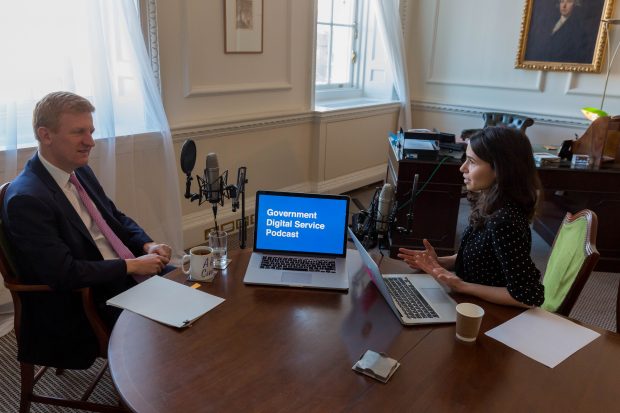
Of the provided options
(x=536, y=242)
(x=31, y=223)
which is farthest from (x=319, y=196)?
(x=536, y=242)

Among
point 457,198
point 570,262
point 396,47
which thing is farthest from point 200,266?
point 396,47

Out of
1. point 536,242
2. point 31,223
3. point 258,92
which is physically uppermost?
point 258,92

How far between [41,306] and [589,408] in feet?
5.15

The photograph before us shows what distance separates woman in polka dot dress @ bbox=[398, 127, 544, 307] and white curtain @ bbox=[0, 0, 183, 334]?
1886 millimetres

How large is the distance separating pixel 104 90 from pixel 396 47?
305 cm

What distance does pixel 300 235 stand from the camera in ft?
5.56

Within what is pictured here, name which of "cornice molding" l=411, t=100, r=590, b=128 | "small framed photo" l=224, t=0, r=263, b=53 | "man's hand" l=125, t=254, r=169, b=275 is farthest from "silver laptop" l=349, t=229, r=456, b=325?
"cornice molding" l=411, t=100, r=590, b=128

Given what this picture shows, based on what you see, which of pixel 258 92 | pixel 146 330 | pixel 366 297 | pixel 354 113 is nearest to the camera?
pixel 146 330

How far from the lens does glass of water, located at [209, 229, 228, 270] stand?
5.37ft

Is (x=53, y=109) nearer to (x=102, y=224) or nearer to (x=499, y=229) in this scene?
(x=102, y=224)

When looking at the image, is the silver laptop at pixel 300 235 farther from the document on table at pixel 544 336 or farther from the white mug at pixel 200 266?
the document on table at pixel 544 336

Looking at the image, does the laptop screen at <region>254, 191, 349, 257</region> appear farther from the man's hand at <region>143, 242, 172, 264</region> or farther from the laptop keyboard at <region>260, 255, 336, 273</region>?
the man's hand at <region>143, 242, 172, 264</region>

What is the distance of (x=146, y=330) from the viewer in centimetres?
127

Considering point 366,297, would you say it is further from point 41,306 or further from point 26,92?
point 26,92
